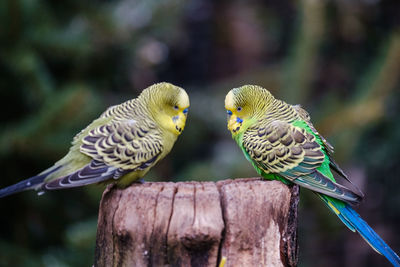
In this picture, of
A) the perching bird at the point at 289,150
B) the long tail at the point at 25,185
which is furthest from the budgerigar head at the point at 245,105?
the long tail at the point at 25,185

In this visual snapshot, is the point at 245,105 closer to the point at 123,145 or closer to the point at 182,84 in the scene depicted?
the point at 123,145

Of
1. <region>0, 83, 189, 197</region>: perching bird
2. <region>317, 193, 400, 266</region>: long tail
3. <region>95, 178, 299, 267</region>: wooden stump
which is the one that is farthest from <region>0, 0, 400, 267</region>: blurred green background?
<region>95, 178, 299, 267</region>: wooden stump

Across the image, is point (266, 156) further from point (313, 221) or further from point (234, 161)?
point (313, 221)

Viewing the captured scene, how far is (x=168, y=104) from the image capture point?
385cm

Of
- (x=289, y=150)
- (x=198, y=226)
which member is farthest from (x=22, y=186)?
(x=289, y=150)

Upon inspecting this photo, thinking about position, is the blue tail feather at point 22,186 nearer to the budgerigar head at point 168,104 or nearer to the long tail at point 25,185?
the long tail at point 25,185

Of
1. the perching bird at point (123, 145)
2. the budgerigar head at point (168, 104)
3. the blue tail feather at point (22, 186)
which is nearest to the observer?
the blue tail feather at point (22, 186)

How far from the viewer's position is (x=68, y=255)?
552 centimetres

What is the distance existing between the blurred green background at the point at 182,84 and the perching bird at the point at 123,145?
47.8 inches

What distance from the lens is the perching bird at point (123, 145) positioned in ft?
11.2

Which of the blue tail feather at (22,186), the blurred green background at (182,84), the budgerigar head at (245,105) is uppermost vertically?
the blurred green background at (182,84)

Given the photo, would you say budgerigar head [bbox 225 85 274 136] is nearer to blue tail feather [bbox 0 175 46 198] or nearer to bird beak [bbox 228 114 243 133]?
bird beak [bbox 228 114 243 133]

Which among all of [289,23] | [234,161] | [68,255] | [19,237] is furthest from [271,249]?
[289,23]

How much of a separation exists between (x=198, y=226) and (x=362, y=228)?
4.10 feet
